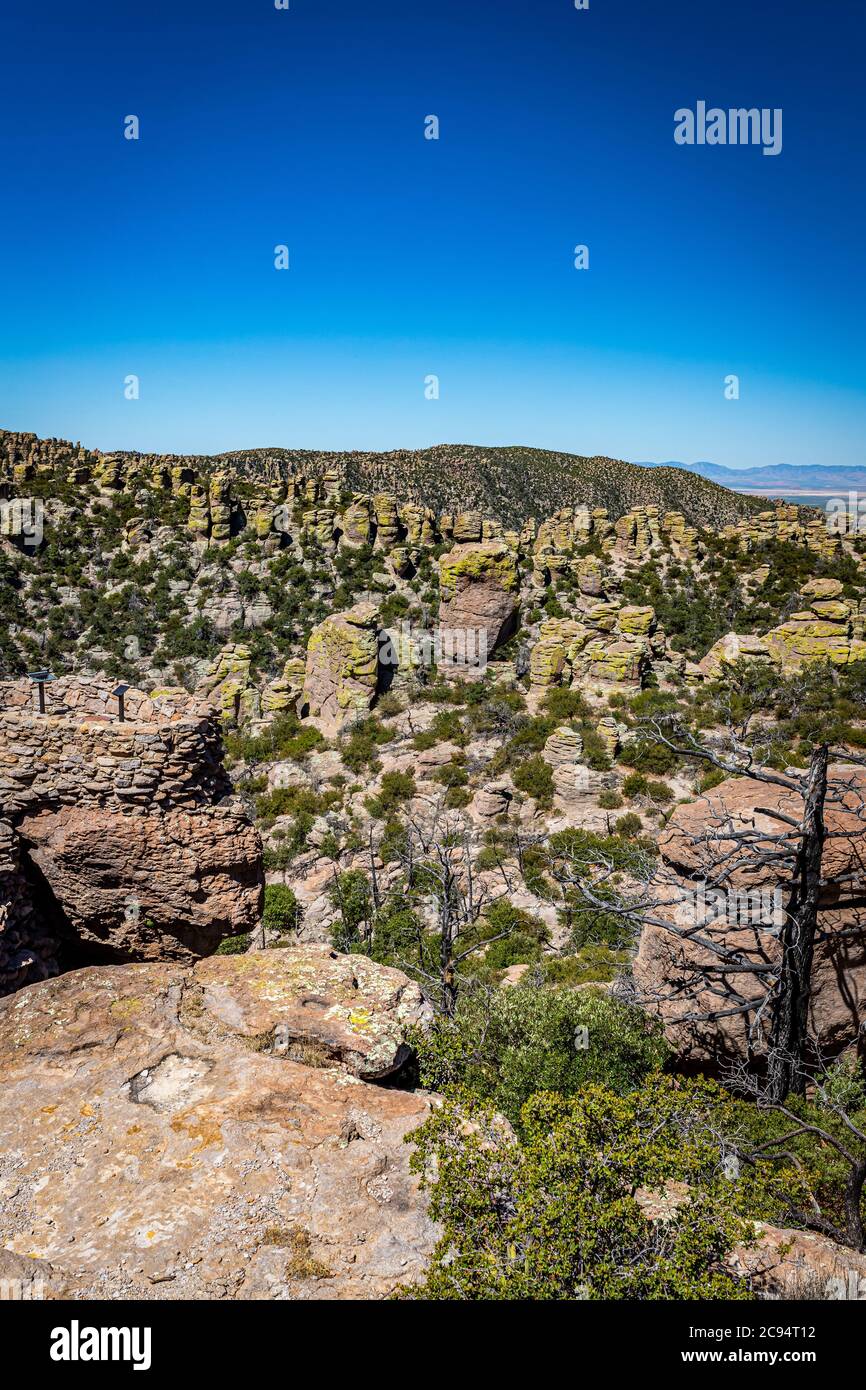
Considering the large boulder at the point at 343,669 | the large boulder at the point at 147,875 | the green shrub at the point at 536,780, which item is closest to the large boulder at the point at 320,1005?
the large boulder at the point at 147,875

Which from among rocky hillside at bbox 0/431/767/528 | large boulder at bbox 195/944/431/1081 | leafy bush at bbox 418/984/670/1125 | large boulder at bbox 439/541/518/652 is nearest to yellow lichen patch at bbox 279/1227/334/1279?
large boulder at bbox 195/944/431/1081

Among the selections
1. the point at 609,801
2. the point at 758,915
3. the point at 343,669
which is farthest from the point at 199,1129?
the point at 343,669

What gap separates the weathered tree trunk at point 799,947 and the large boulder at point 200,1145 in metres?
5.17

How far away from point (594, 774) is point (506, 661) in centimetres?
1153

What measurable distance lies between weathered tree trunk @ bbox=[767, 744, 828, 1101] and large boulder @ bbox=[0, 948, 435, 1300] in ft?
17.0

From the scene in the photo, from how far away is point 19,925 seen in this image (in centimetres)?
907

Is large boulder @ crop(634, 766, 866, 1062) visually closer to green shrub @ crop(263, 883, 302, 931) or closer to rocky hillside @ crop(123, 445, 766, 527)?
green shrub @ crop(263, 883, 302, 931)

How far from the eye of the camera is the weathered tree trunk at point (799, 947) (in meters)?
8.88

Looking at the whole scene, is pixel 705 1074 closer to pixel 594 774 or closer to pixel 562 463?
pixel 594 774

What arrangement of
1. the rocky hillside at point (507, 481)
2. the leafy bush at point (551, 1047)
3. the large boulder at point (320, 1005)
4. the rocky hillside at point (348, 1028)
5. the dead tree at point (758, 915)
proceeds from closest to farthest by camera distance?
the rocky hillside at point (348, 1028) → the large boulder at point (320, 1005) → the dead tree at point (758, 915) → the leafy bush at point (551, 1047) → the rocky hillside at point (507, 481)

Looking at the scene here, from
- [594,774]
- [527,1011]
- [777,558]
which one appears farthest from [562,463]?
[527,1011]

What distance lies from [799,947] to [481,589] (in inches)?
1148

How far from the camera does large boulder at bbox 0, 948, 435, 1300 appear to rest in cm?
523

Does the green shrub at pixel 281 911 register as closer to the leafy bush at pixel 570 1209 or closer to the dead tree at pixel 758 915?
the dead tree at pixel 758 915
